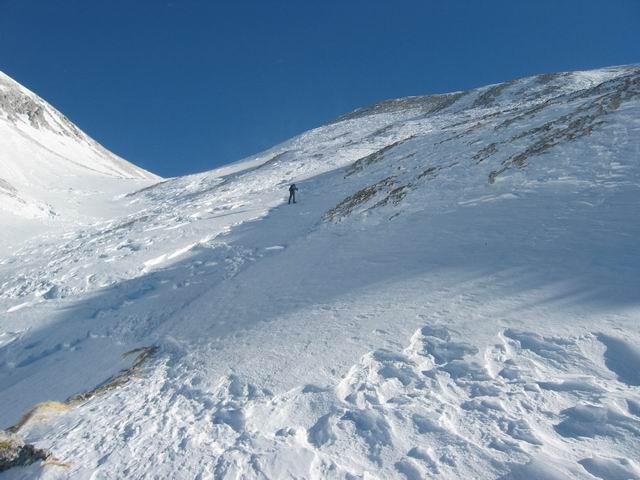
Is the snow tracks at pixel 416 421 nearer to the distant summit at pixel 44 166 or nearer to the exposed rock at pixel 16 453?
the exposed rock at pixel 16 453

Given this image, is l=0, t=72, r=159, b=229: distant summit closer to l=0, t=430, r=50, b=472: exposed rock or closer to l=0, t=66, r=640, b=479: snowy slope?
l=0, t=66, r=640, b=479: snowy slope

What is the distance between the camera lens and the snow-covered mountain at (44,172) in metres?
29.7

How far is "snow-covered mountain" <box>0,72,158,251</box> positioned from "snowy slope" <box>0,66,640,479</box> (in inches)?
635

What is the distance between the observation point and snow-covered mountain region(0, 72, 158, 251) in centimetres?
2967

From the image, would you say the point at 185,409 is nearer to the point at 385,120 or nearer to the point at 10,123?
the point at 385,120

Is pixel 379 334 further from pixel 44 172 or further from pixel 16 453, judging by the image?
pixel 44 172

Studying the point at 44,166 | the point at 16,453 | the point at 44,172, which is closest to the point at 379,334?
the point at 16,453

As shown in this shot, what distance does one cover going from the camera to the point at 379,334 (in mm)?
6348

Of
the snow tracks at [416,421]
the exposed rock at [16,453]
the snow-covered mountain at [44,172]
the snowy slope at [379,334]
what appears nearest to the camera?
the snow tracks at [416,421]

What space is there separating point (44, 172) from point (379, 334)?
52.4 m

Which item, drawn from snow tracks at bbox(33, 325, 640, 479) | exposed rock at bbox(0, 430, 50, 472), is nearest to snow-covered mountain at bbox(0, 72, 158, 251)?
Answer: exposed rock at bbox(0, 430, 50, 472)

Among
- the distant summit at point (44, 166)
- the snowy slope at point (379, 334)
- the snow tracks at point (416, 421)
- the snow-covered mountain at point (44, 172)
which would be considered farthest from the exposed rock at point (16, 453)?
the distant summit at point (44, 166)

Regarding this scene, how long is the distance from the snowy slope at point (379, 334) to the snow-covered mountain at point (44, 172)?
52.9ft

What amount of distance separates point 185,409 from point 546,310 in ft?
17.3
